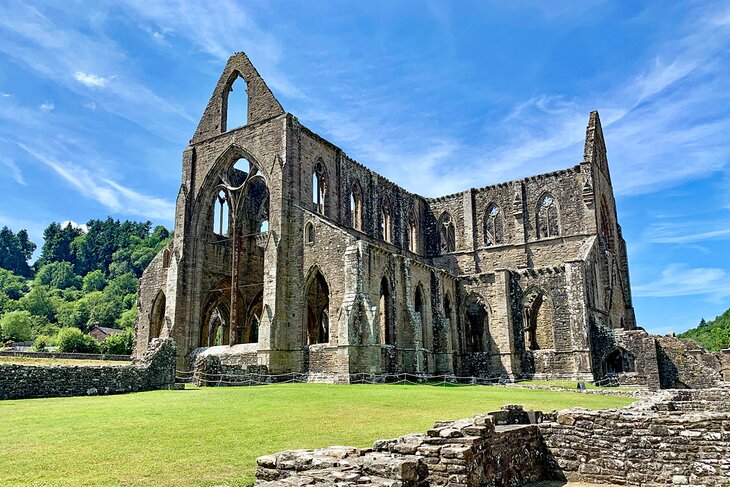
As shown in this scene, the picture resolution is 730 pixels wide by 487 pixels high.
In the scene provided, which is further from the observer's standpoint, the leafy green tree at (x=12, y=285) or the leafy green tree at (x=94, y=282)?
the leafy green tree at (x=12, y=285)

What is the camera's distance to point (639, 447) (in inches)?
379

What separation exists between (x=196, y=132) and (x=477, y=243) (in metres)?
22.0

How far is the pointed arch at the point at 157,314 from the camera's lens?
3641 cm

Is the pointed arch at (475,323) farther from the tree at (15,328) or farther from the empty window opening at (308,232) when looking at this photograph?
the tree at (15,328)

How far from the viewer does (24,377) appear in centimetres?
1828

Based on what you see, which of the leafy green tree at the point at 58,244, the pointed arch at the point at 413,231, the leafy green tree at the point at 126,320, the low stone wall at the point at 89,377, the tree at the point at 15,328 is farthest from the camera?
the leafy green tree at the point at 58,244

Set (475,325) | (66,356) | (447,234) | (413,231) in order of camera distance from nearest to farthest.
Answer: (475,325) → (413,231) → (447,234) → (66,356)

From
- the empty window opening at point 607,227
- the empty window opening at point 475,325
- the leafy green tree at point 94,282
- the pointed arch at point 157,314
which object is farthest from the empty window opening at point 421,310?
the leafy green tree at point 94,282

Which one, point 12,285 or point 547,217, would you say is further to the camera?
point 12,285

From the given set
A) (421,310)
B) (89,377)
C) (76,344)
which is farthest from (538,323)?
(76,344)

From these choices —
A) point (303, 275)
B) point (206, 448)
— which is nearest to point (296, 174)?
point (303, 275)

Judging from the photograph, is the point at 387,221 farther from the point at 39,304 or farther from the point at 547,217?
the point at 39,304

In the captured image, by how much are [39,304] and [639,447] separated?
Result: 124m

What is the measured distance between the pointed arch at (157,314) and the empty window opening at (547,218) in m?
26.2
